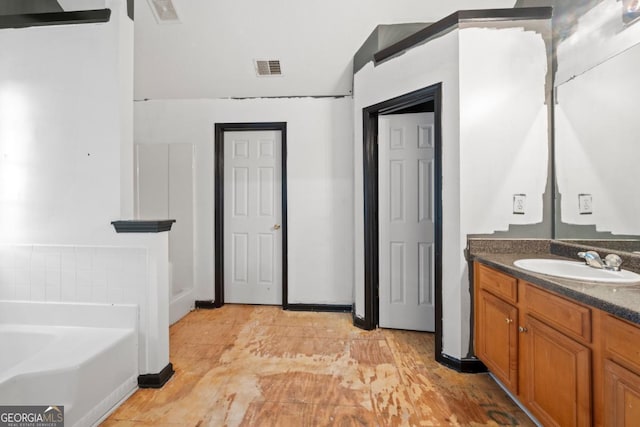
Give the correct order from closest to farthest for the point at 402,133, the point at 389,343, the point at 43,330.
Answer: the point at 43,330
the point at 389,343
the point at 402,133

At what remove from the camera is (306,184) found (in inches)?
131

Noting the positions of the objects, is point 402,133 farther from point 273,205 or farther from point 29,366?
point 29,366

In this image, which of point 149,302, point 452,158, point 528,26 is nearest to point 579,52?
point 528,26

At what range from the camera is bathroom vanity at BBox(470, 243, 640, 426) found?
40.1 inches

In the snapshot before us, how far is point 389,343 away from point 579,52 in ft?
7.70

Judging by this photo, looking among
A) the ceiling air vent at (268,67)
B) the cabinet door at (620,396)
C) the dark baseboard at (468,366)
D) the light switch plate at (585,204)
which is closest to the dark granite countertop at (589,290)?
the cabinet door at (620,396)

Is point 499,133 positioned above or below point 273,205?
above

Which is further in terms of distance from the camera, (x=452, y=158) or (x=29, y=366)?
(x=452, y=158)

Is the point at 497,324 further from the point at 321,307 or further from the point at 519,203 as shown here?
the point at 321,307

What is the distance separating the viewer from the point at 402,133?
277 cm

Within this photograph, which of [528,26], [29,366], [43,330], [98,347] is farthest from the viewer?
[528,26]

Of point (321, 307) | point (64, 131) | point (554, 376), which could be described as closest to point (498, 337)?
point (554, 376)

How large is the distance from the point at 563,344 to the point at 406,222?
160 cm

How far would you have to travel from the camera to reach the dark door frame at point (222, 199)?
335 centimetres
